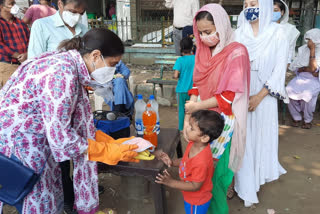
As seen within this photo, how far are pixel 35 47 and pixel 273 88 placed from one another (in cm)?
243

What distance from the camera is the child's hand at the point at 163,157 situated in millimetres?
2031

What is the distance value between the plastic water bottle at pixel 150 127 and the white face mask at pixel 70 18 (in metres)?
1.36

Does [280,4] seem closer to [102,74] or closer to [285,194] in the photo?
[285,194]

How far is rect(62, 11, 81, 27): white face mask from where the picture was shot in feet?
9.21

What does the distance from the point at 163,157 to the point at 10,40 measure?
2.82 m

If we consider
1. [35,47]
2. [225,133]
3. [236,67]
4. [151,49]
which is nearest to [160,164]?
[225,133]

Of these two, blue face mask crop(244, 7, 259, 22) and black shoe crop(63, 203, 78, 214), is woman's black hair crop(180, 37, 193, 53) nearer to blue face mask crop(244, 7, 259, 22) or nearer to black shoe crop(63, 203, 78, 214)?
blue face mask crop(244, 7, 259, 22)

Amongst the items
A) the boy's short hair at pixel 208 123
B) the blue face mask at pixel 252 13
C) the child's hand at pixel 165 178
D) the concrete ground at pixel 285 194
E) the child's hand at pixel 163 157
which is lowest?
the concrete ground at pixel 285 194

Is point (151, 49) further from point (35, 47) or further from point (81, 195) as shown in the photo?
point (81, 195)

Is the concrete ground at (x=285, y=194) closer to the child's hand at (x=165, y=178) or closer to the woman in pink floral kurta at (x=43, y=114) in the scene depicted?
the child's hand at (x=165, y=178)

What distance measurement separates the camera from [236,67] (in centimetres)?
190

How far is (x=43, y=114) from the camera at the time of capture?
4.82 feet

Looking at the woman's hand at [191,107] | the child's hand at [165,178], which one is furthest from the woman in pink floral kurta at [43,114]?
the woman's hand at [191,107]

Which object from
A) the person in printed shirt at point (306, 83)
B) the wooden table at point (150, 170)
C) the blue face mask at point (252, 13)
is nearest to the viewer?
the wooden table at point (150, 170)
